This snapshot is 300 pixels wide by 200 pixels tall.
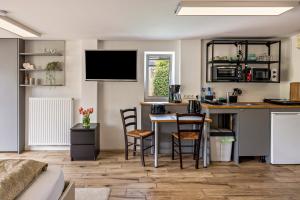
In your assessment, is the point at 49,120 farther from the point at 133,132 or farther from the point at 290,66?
the point at 290,66

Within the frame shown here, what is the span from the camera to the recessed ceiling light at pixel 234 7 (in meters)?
3.01

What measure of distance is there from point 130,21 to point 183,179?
7.78ft

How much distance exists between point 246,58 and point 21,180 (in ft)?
14.6

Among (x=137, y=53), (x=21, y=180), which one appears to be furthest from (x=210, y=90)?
(x=21, y=180)

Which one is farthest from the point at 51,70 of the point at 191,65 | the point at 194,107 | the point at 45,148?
the point at 194,107

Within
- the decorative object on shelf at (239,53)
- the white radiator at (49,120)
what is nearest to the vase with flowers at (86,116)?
the white radiator at (49,120)

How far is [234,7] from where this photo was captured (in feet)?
10.1

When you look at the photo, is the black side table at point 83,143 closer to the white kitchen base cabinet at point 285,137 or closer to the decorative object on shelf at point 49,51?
the decorative object on shelf at point 49,51

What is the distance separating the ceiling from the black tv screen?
31 centimetres

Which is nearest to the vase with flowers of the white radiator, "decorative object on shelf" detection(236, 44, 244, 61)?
the white radiator

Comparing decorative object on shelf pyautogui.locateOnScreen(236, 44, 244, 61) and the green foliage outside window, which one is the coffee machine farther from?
decorative object on shelf pyautogui.locateOnScreen(236, 44, 244, 61)

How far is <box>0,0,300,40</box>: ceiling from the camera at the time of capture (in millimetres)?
3168

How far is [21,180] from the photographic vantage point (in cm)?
196

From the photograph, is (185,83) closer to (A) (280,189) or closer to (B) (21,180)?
(A) (280,189)
